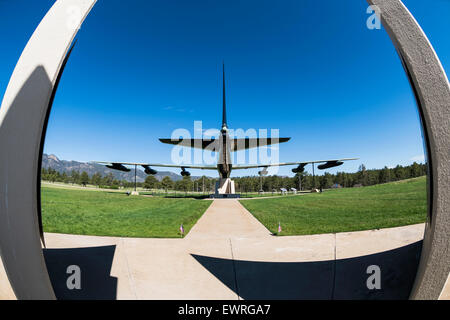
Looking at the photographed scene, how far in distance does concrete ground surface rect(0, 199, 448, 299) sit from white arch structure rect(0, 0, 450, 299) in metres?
0.37

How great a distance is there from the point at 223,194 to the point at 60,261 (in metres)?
22.6

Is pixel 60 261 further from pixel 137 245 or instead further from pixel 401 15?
pixel 401 15

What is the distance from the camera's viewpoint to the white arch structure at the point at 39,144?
6.14 feet

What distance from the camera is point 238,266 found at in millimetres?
3654

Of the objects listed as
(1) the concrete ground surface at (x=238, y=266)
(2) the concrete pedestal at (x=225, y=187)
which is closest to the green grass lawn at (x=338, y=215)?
(1) the concrete ground surface at (x=238, y=266)

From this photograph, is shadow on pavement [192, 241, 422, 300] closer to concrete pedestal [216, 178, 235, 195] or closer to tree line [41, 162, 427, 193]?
concrete pedestal [216, 178, 235, 195]

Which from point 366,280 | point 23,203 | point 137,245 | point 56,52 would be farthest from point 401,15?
point 137,245

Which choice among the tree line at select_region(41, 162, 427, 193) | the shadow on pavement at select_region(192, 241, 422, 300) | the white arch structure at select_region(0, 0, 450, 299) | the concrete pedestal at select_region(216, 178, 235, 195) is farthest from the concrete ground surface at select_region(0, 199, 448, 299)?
the tree line at select_region(41, 162, 427, 193)

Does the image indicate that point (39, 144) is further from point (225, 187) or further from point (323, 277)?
point (225, 187)

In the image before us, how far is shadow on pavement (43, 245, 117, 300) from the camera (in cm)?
280

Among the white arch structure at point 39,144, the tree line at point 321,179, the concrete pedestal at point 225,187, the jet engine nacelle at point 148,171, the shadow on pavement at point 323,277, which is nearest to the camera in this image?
the white arch structure at point 39,144

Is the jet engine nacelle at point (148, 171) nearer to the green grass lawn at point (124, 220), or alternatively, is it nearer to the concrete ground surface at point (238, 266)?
the green grass lawn at point (124, 220)

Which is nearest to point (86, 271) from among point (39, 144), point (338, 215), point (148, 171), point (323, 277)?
point (39, 144)
